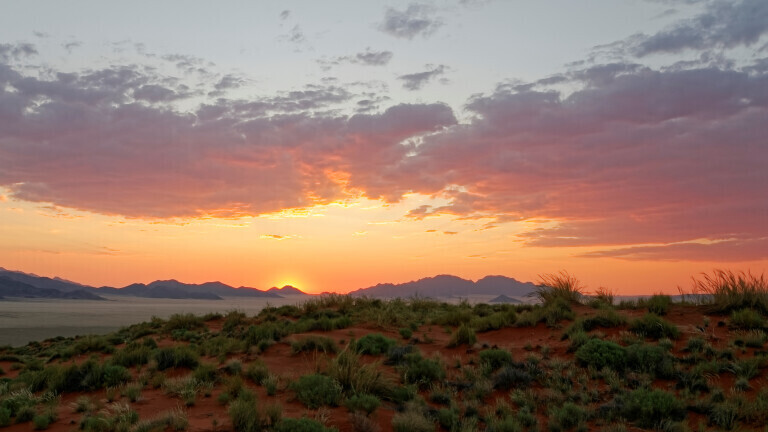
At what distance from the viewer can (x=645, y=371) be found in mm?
13148

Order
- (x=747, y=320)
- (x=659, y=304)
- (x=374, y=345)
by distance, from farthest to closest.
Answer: (x=659, y=304) < (x=374, y=345) < (x=747, y=320)

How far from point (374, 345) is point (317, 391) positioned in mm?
5066

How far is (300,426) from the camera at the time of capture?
925cm

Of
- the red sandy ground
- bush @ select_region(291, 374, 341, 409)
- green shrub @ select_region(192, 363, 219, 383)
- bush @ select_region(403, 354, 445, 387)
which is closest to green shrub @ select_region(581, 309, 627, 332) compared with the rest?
the red sandy ground

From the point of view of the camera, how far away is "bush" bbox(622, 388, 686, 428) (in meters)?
10.4

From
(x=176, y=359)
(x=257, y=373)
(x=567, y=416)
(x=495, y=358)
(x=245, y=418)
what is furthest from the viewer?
(x=176, y=359)

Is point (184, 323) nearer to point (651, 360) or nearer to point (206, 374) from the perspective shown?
point (206, 374)

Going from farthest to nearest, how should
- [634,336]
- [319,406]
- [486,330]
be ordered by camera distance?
[486,330], [634,336], [319,406]

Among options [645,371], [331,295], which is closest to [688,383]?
[645,371]

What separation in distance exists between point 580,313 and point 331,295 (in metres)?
13.5

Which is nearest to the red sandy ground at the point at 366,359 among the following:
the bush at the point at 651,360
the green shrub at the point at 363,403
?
the green shrub at the point at 363,403

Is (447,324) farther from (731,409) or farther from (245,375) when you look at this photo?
(731,409)

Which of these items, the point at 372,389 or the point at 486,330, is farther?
the point at 486,330

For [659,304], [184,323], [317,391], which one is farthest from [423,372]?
[184,323]
